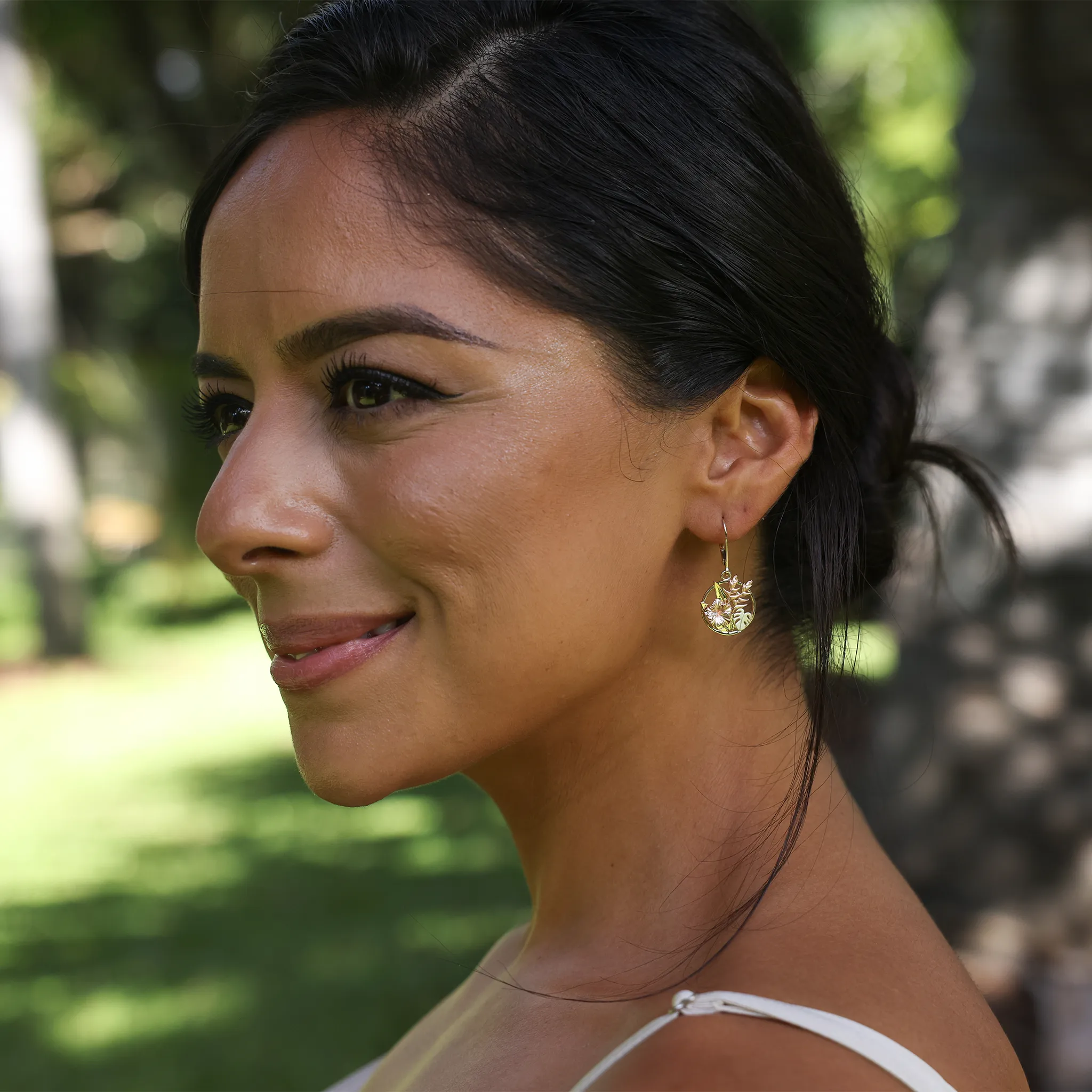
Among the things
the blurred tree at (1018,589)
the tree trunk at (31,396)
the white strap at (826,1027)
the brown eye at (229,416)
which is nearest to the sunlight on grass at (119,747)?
the tree trunk at (31,396)

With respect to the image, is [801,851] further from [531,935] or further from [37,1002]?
[37,1002]

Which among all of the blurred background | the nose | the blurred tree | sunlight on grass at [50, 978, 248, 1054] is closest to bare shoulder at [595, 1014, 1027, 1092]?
the nose

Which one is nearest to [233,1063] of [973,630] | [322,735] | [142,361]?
[973,630]

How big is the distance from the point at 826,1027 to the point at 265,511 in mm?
921

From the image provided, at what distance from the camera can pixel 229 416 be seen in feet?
6.78

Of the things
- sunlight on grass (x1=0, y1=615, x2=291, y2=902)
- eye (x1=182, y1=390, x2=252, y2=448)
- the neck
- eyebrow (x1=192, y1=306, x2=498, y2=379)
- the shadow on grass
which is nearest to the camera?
eyebrow (x1=192, y1=306, x2=498, y2=379)

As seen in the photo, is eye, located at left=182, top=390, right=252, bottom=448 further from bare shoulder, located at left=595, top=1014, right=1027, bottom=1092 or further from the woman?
bare shoulder, located at left=595, top=1014, right=1027, bottom=1092

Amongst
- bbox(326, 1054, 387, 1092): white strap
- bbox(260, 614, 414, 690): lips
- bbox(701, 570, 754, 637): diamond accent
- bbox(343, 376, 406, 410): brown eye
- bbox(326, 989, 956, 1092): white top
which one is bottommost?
bbox(326, 1054, 387, 1092): white strap

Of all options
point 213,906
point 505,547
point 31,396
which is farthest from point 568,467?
point 31,396

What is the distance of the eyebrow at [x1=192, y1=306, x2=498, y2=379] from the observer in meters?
1.68

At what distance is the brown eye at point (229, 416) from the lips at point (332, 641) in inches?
15.0

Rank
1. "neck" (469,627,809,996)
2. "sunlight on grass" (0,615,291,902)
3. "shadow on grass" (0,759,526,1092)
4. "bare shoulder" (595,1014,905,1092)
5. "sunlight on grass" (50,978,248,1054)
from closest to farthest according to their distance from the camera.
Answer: "bare shoulder" (595,1014,905,1092) → "neck" (469,627,809,996) → "shadow on grass" (0,759,526,1092) → "sunlight on grass" (50,978,248,1054) → "sunlight on grass" (0,615,291,902)

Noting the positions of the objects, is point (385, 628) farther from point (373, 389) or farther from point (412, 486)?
point (373, 389)

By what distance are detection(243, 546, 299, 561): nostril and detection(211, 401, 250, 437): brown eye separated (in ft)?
0.97
